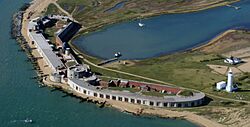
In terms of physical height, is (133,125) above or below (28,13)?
below

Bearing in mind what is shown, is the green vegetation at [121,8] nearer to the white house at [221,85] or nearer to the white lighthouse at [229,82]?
the white house at [221,85]

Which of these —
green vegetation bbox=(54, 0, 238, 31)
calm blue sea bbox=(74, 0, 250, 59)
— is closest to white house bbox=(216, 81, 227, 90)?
calm blue sea bbox=(74, 0, 250, 59)

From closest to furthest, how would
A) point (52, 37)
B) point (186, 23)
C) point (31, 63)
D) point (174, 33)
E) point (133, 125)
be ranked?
point (133, 125), point (31, 63), point (52, 37), point (174, 33), point (186, 23)

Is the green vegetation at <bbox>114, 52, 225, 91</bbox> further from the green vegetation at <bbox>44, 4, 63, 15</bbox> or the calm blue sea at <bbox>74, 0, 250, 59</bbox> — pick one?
the green vegetation at <bbox>44, 4, 63, 15</bbox>

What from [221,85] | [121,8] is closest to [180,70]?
[221,85]

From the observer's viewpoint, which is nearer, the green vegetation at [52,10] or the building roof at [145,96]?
the building roof at [145,96]

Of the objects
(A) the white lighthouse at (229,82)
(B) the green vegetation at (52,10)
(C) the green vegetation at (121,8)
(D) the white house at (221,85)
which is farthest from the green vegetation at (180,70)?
(B) the green vegetation at (52,10)

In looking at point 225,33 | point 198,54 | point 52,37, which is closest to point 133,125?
point 198,54

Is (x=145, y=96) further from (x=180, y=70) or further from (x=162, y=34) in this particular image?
(x=162, y=34)

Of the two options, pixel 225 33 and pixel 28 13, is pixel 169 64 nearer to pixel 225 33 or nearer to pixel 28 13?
pixel 225 33

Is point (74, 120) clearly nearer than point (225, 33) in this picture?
Yes

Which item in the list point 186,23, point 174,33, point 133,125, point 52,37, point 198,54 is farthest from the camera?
point 186,23
